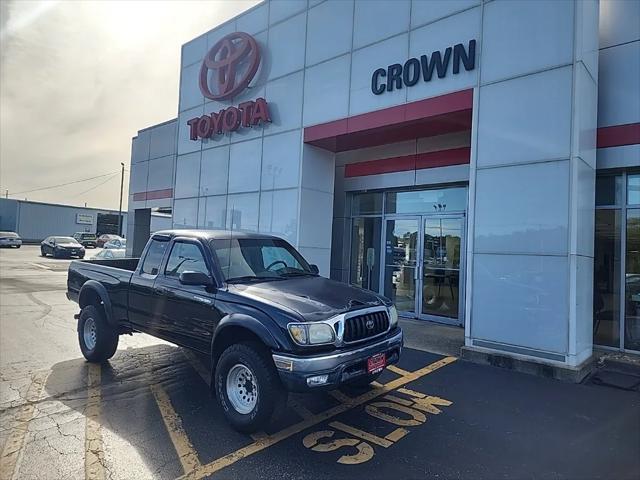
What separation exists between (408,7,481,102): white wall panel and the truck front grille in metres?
4.82

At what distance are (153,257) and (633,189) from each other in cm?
772

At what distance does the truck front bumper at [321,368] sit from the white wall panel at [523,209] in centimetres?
373

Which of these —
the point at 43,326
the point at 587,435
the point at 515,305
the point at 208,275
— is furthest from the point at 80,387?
the point at 515,305

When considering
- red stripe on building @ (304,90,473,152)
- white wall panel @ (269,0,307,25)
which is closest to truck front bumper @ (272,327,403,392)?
red stripe on building @ (304,90,473,152)

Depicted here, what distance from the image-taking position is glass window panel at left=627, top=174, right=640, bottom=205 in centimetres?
732

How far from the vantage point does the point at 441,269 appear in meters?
10.0

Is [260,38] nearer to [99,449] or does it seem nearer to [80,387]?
[80,387]

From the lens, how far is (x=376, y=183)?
11.3 metres

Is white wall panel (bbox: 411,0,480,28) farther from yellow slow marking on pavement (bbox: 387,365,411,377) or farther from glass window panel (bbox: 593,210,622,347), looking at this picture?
yellow slow marking on pavement (bbox: 387,365,411,377)

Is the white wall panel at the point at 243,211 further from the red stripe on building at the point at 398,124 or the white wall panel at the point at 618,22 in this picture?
the white wall panel at the point at 618,22

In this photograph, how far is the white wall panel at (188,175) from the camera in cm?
1341

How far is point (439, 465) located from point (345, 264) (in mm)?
8747

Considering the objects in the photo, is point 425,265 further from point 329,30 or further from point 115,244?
point 115,244

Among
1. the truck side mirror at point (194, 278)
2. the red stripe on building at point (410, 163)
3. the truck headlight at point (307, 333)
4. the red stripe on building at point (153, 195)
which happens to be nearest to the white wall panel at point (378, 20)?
the red stripe on building at point (410, 163)
